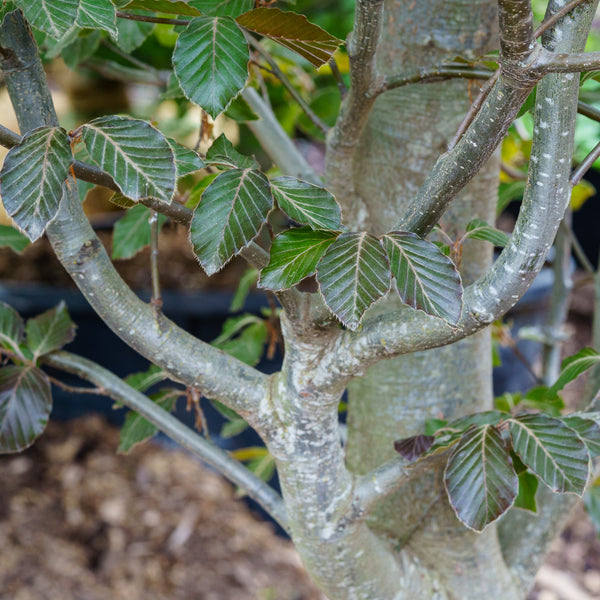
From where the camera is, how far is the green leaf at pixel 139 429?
0.74m

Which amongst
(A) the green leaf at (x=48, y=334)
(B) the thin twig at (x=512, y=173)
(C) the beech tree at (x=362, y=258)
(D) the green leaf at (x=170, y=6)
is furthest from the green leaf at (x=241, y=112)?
(B) the thin twig at (x=512, y=173)

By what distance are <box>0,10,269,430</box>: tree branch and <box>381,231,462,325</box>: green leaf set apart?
22cm

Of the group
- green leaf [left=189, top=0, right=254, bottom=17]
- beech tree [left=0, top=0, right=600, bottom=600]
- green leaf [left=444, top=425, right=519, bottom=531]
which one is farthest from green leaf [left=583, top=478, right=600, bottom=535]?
green leaf [left=189, top=0, right=254, bottom=17]

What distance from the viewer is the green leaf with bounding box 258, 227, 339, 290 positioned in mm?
403

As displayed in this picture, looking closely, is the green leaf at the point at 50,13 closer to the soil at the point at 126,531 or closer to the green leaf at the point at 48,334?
the green leaf at the point at 48,334

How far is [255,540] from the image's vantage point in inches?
59.1

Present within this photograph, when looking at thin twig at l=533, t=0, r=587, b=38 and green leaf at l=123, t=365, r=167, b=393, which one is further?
green leaf at l=123, t=365, r=167, b=393

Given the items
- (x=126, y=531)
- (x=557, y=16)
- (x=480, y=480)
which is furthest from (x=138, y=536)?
(x=557, y=16)

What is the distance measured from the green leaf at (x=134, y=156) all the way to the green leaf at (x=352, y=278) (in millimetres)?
105

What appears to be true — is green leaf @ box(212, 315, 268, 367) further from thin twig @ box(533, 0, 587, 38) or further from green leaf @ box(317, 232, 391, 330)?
thin twig @ box(533, 0, 587, 38)

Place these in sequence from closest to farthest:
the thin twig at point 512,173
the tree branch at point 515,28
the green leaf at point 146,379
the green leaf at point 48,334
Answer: the tree branch at point 515,28 < the green leaf at point 48,334 < the green leaf at point 146,379 < the thin twig at point 512,173

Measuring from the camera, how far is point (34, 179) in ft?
1.22

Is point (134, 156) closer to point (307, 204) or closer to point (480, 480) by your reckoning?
point (307, 204)

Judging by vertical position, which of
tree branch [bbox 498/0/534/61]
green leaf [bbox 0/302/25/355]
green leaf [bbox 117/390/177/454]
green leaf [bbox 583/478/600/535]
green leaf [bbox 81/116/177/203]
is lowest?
green leaf [bbox 583/478/600/535]
